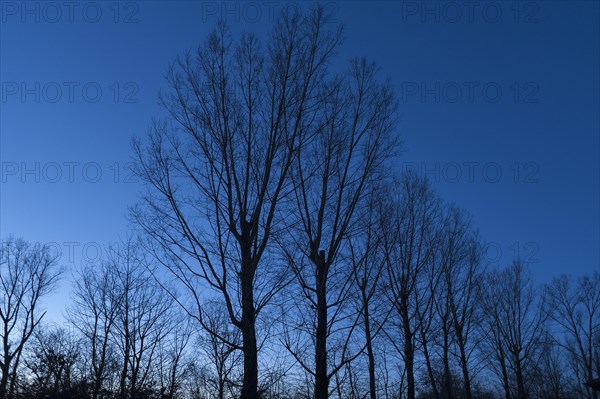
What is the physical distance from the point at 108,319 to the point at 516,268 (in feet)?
74.2

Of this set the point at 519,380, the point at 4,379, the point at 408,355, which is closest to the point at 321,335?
the point at 408,355

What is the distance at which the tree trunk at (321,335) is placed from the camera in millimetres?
10578

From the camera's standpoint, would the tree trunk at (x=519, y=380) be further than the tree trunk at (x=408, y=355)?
Yes

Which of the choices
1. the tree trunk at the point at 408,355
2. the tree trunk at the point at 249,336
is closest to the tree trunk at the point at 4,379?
the tree trunk at the point at 408,355

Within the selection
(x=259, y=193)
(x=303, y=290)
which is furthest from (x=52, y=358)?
(x=259, y=193)

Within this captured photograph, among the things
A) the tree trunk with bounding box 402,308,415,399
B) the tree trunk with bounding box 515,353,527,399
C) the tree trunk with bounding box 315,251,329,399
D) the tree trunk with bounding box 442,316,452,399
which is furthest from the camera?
the tree trunk with bounding box 515,353,527,399

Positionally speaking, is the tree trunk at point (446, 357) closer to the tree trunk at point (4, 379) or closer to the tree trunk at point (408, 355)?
the tree trunk at point (408, 355)

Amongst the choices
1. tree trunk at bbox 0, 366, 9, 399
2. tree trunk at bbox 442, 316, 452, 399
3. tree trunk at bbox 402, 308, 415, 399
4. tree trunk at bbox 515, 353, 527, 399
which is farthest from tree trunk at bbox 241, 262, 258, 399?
tree trunk at bbox 515, 353, 527, 399

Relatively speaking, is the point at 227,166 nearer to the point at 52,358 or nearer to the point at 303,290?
Result: the point at 303,290

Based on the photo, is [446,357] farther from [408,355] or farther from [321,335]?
[321,335]

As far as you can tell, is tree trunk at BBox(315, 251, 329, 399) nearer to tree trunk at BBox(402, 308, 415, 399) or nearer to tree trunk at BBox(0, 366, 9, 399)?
tree trunk at BBox(402, 308, 415, 399)

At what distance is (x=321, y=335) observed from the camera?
36.1ft

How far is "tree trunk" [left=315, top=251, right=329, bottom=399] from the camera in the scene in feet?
34.7

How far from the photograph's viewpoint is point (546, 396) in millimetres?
48594
